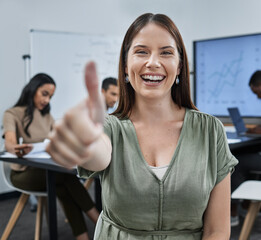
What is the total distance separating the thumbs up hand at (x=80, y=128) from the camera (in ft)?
1.74

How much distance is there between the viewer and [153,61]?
3.45 feet

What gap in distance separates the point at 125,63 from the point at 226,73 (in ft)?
11.9

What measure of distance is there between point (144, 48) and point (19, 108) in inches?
74.0

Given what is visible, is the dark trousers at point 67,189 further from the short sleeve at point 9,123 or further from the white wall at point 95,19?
the white wall at point 95,19

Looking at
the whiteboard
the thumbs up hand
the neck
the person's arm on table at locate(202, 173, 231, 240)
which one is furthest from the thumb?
the whiteboard

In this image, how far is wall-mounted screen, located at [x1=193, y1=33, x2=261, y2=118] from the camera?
4.37m

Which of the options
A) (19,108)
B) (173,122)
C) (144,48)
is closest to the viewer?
(144,48)

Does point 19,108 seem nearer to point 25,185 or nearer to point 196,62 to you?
point 25,185

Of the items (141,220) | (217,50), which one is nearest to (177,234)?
(141,220)

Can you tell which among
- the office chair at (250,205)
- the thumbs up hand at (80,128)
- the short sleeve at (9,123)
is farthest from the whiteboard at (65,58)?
the thumbs up hand at (80,128)

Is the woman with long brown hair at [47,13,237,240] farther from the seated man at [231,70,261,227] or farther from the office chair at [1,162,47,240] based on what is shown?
the seated man at [231,70,261,227]

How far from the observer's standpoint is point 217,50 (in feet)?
15.3

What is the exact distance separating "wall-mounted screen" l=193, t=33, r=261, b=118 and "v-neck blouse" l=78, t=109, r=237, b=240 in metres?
3.44

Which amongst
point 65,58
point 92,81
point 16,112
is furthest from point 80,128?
point 65,58
